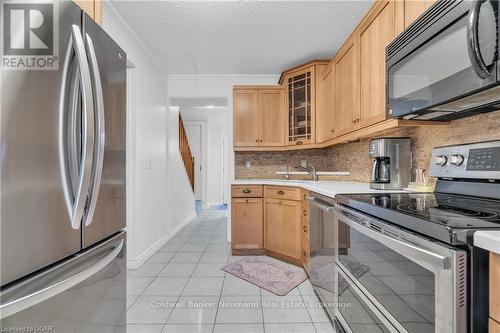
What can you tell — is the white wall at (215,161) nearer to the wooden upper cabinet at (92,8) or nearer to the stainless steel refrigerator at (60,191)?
the wooden upper cabinet at (92,8)

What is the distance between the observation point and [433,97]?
111 centimetres

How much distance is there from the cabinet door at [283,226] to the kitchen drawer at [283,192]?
45 millimetres

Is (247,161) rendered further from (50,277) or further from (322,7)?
(50,277)

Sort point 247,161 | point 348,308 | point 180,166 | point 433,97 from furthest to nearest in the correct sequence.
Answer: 1. point 180,166
2. point 247,161
3. point 348,308
4. point 433,97

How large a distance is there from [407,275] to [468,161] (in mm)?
740

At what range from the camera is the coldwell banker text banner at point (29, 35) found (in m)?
0.64

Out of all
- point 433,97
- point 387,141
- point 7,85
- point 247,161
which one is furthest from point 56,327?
point 247,161

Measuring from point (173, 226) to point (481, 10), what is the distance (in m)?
3.74

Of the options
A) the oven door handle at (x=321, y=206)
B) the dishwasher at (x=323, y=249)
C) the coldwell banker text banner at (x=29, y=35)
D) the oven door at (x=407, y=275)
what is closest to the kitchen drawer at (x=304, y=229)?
the dishwasher at (x=323, y=249)

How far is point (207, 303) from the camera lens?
1.86 m

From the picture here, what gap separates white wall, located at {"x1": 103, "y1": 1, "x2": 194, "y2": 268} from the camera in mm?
2402

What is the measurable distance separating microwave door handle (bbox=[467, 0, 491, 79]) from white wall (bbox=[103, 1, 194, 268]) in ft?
7.77

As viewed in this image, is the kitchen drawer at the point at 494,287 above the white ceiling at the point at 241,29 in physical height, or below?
below

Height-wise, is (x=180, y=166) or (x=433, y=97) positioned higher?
(x=433, y=97)
